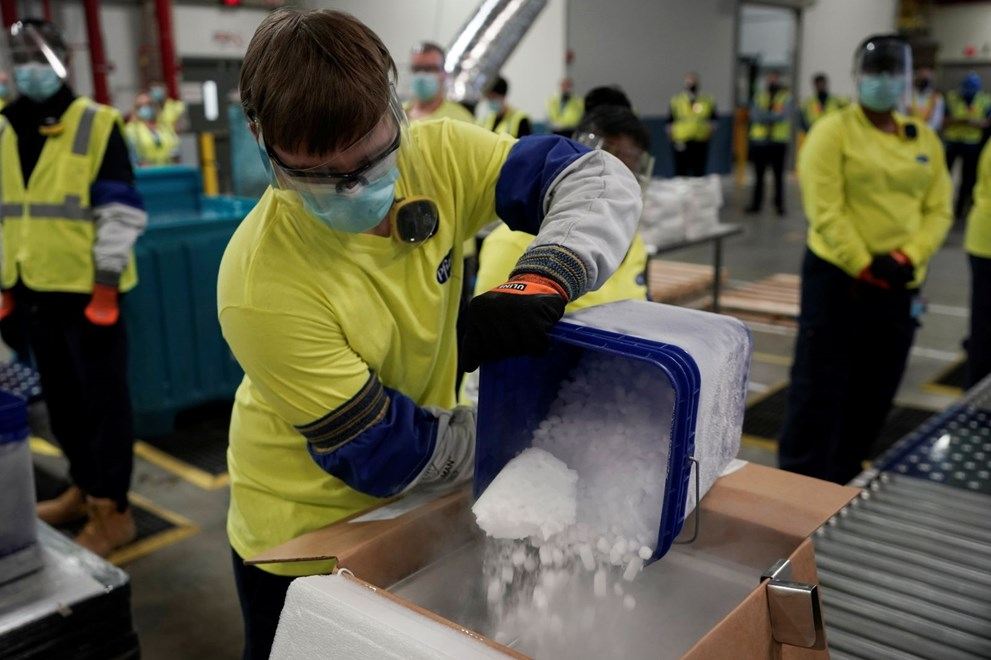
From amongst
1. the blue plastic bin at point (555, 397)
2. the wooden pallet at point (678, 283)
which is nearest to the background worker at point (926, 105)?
the wooden pallet at point (678, 283)

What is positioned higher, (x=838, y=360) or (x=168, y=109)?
(x=168, y=109)

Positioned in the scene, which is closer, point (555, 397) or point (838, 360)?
point (555, 397)

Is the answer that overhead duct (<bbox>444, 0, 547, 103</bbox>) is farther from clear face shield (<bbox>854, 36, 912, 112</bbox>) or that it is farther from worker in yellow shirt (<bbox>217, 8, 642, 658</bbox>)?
worker in yellow shirt (<bbox>217, 8, 642, 658</bbox>)

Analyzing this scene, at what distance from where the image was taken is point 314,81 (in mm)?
930

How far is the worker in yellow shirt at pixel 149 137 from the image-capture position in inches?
340

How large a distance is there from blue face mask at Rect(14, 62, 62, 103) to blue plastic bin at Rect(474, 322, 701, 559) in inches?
91.2

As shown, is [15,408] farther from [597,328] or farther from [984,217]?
[984,217]

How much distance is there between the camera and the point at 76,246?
2762 millimetres

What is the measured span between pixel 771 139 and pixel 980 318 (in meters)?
7.84

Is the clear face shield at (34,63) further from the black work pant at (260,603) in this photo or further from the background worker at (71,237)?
the black work pant at (260,603)

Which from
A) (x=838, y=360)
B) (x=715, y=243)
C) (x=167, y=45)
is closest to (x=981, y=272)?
(x=838, y=360)

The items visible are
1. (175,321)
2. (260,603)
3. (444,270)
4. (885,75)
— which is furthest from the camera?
(175,321)

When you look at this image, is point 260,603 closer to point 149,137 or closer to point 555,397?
point 555,397

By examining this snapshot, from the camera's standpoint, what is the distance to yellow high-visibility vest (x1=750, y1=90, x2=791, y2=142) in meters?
10.9
